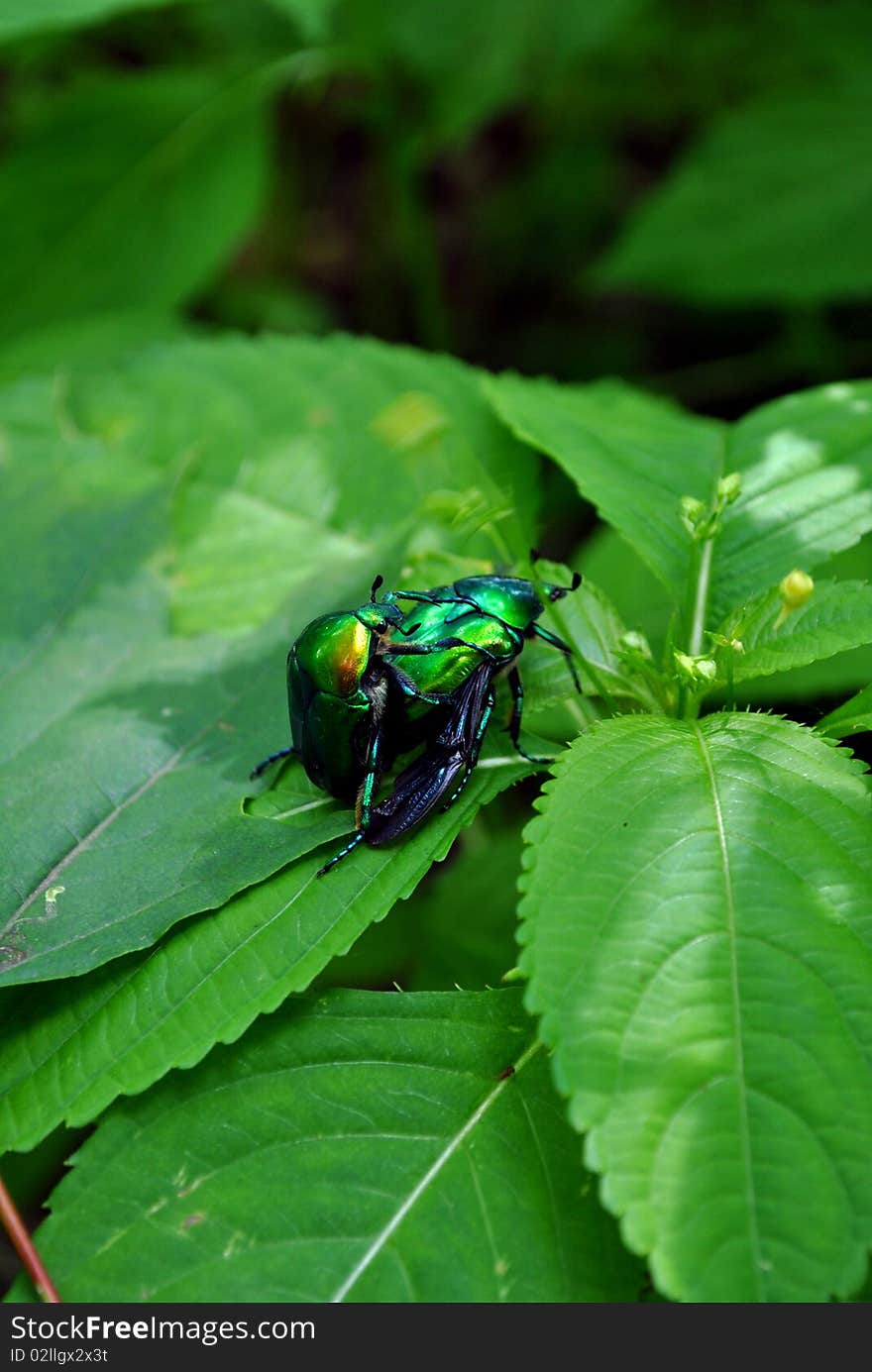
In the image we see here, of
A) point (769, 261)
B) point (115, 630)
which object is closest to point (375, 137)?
point (769, 261)

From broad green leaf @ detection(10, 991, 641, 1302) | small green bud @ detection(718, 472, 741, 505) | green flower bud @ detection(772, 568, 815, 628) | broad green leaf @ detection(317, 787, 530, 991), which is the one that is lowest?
broad green leaf @ detection(317, 787, 530, 991)

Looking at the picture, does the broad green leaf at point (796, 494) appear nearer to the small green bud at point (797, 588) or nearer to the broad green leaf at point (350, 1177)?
the small green bud at point (797, 588)

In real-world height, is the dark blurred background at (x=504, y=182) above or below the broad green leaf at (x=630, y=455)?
above

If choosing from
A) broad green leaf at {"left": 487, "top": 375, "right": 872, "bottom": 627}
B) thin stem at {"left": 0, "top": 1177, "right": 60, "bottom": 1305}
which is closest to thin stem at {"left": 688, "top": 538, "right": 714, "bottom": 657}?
broad green leaf at {"left": 487, "top": 375, "right": 872, "bottom": 627}

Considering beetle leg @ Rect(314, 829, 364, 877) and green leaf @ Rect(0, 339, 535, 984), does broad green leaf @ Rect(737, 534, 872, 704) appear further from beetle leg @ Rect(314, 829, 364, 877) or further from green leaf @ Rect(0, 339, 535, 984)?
beetle leg @ Rect(314, 829, 364, 877)

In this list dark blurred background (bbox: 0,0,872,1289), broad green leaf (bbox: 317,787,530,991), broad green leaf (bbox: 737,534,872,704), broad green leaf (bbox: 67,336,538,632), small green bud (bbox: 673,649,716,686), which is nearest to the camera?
small green bud (bbox: 673,649,716,686)

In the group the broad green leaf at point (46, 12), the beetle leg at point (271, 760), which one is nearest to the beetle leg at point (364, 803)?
the beetle leg at point (271, 760)
